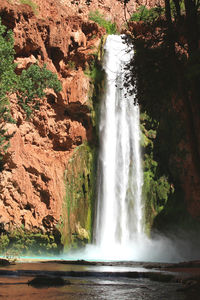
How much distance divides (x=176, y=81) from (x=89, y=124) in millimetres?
16982

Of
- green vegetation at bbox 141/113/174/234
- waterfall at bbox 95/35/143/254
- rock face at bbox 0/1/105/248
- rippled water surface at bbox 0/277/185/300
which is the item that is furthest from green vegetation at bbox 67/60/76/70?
rippled water surface at bbox 0/277/185/300

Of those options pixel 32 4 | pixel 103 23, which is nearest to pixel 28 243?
pixel 32 4

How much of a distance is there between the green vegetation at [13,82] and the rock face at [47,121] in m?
1.63

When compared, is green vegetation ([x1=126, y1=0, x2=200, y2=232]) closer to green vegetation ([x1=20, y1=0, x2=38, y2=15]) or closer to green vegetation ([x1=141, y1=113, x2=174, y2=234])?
green vegetation ([x1=141, y1=113, x2=174, y2=234])

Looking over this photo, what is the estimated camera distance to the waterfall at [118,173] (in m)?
21.3

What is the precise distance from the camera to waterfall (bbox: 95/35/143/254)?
69.9 ft

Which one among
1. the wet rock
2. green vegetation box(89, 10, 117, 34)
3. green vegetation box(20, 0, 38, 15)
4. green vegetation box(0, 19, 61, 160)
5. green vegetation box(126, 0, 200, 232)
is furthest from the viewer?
green vegetation box(89, 10, 117, 34)

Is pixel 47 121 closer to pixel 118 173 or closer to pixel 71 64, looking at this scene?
pixel 71 64

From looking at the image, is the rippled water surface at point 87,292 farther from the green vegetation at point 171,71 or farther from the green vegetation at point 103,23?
the green vegetation at point 103,23

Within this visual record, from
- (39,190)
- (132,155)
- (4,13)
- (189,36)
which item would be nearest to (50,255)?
(39,190)

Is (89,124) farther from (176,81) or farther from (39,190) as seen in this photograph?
(176,81)

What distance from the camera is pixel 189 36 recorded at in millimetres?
5676

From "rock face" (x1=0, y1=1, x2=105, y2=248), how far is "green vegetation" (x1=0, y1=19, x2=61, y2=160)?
1.63 meters

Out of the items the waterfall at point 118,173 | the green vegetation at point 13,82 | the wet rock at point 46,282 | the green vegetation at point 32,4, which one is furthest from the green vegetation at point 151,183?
the wet rock at point 46,282
